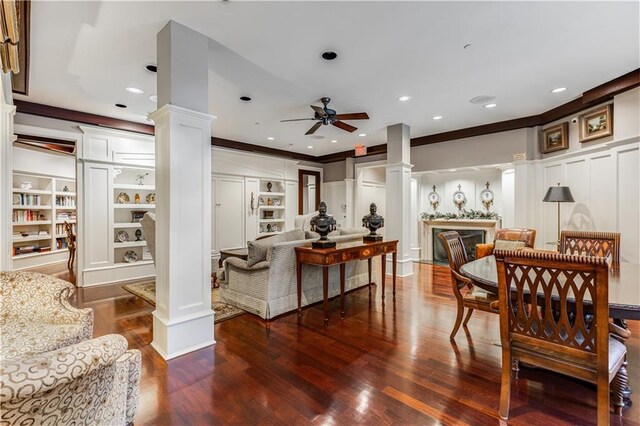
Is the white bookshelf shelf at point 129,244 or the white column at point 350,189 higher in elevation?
the white column at point 350,189

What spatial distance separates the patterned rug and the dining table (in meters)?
2.53

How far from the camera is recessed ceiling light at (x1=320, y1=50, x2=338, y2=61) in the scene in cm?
291

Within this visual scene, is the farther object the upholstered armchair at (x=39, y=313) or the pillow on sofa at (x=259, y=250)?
the pillow on sofa at (x=259, y=250)

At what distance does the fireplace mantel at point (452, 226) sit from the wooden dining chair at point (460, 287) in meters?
3.61

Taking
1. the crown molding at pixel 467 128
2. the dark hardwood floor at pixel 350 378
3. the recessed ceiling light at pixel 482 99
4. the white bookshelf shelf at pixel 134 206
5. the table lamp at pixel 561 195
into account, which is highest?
A: the recessed ceiling light at pixel 482 99

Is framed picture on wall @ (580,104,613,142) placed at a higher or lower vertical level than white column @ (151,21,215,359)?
higher

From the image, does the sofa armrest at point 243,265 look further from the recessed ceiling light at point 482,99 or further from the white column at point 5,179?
the recessed ceiling light at point 482,99

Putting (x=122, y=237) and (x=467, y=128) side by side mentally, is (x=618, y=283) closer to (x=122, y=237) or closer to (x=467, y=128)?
(x=467, y=128)

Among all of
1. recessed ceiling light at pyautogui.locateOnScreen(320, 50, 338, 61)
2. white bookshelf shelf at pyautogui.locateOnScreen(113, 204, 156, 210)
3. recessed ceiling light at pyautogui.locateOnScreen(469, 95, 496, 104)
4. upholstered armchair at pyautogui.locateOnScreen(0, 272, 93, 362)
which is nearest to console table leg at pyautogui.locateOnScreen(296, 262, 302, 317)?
upholstered armchair at pyautogui.locateOnScreen(0, 272, 93, 362)

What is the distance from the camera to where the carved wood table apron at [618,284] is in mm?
1546

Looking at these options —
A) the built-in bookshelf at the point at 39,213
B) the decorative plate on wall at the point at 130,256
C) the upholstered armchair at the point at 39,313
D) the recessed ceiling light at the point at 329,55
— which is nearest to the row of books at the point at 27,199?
the built-in bookshelf at the point at 39,213

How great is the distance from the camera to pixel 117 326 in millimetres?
3150

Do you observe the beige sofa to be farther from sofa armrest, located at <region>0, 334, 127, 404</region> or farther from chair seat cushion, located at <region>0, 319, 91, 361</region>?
sofa armrest, located at <region>0, 334, 127, 404</region>

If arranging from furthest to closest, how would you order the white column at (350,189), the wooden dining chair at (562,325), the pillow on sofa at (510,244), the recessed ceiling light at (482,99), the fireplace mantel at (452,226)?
the white column at (350,189)
the fireplace mantel at (452,226)
the recessed ceiling light at (482,99)
the pillow on sofa at (510,244)
the wooden dining chair at (562,325)
